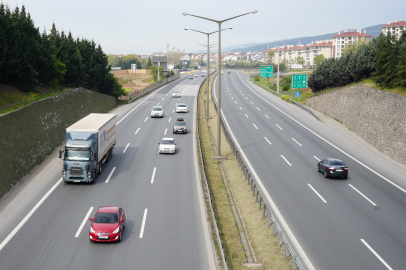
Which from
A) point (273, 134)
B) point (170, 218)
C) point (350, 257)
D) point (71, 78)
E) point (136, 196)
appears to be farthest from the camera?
point (71, 78)

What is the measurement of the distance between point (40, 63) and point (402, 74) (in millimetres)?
40259

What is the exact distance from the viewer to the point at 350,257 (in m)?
16.6

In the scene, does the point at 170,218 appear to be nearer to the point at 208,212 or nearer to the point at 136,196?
the point at 208,212

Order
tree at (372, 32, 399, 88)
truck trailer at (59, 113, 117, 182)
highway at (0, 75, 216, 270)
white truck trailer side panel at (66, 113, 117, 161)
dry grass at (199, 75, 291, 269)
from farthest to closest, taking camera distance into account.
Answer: tree at (372, 32, 399, 88)
white truck trailer side panel at (66, 113, 117, 161)
truck trailer at (59, 113, 117, 182)
dry grass at (199, 75, 291, 269)
highway at (0, 75, 216, 270)

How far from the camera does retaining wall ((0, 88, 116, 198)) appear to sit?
2530 centimetres

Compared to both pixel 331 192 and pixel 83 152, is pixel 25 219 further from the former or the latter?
pixel 331 192

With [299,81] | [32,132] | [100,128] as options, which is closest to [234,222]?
[100,128]

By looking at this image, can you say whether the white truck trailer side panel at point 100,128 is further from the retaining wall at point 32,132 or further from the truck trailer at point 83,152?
the retaining wall at point 32,132

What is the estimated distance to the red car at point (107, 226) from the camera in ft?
57.0

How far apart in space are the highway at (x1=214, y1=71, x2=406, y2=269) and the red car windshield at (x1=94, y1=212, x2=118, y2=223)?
8.96m

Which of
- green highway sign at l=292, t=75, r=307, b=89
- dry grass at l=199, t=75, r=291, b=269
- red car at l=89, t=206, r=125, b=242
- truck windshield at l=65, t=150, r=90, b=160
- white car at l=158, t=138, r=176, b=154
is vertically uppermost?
green highway sign at l=292, t=75, r=307, b=89

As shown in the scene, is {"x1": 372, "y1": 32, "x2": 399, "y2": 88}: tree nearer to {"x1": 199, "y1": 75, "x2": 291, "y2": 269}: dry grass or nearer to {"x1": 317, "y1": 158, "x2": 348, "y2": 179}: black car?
{"x1": 317, "y1": 158, "x2": 348, "y2": 179}: black car

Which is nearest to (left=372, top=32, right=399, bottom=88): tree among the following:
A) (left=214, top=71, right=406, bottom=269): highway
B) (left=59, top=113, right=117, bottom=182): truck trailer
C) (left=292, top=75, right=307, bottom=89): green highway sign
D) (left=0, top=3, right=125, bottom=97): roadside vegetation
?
(left=214, top=71, right=406, bottom=269): highway

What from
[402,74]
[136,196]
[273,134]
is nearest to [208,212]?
[136,196]
